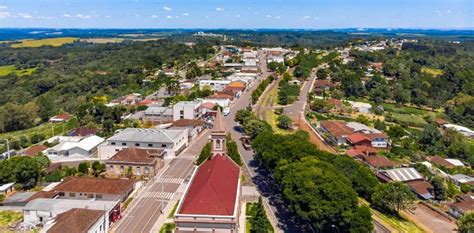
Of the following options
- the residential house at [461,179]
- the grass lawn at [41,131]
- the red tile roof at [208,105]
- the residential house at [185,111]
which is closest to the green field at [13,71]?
the grass lawn at [41,131]

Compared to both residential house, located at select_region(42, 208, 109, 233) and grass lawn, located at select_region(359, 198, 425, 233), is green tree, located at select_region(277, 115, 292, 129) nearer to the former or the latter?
grass lawn, located at select_region(359, 198, 425, 233)

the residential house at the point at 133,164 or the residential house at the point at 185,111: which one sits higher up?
the residential house at the point at 185,111

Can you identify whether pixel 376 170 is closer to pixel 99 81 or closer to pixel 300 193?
pixel 300 193

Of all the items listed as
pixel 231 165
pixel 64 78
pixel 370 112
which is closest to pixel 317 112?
pixel 370 112

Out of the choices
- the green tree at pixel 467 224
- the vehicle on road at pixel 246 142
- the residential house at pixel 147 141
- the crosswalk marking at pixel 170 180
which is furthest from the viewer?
the vehicle on road at pixel 246 142

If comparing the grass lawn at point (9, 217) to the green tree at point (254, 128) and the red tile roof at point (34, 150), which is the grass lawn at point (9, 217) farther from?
the green tree at point (254, 128)

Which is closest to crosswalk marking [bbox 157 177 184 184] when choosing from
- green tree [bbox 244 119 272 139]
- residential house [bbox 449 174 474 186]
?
green tree [bbox 244 119 272 139]
